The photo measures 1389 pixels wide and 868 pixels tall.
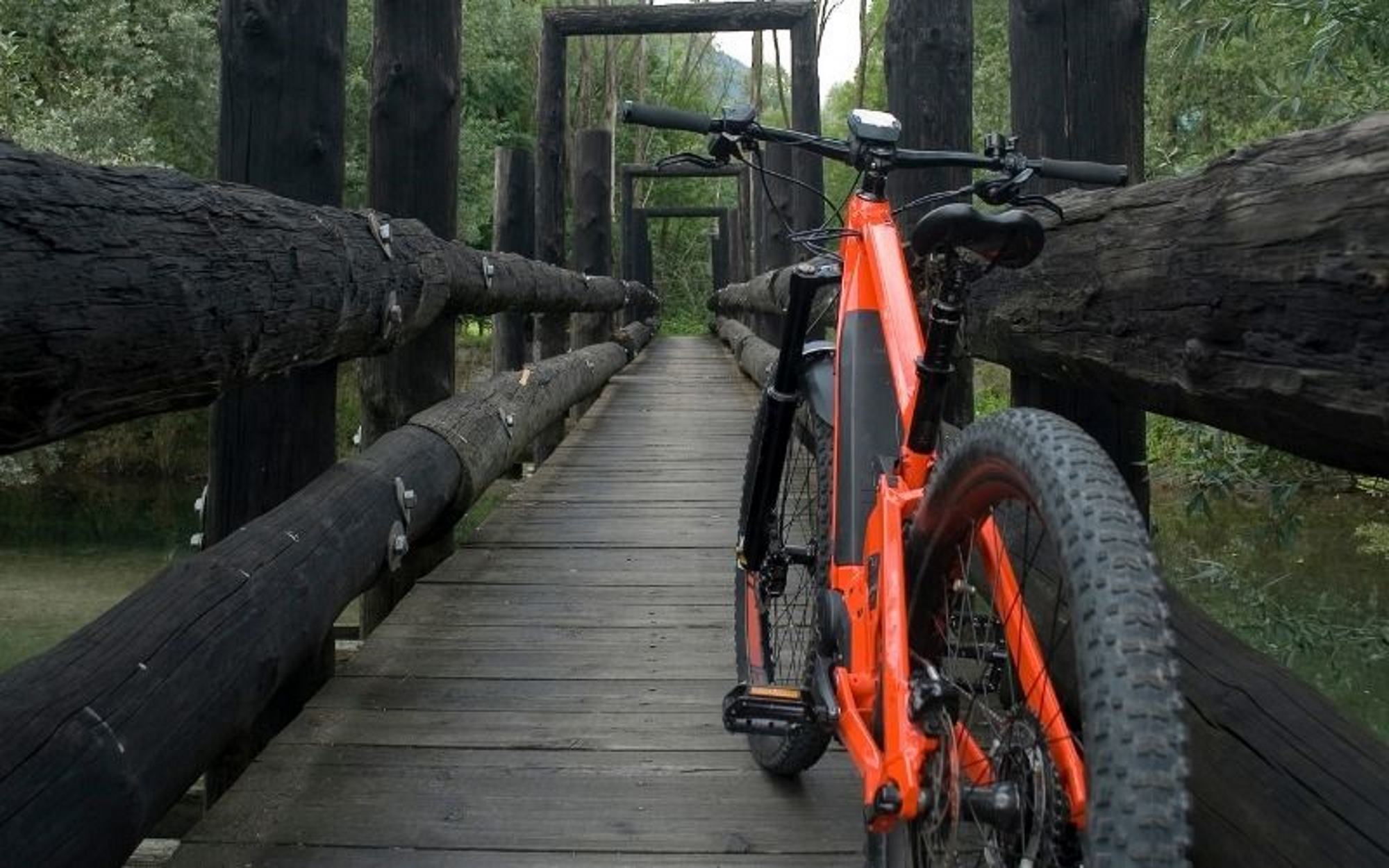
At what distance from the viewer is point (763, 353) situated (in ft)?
32.4

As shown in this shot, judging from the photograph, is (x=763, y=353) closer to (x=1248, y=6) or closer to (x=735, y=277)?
(x=1248, y=6)

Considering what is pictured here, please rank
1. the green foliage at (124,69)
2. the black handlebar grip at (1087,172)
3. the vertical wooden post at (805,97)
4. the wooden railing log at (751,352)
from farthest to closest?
the green foliage at (124,69) < the vertical wooden post at (805,97) < the wooden railing log at (751,352) < the black handlebar grip at (1087,172)

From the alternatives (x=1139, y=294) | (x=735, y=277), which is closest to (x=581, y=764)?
(x=1139, y=294)

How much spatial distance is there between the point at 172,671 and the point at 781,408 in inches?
48.3

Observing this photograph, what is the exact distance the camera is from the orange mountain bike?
3.73ft

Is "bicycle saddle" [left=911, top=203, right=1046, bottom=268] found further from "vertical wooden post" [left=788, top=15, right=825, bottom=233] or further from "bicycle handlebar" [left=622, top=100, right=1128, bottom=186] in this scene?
"vertical wooden post" [left=788, top=15, right=825, bottom=233]

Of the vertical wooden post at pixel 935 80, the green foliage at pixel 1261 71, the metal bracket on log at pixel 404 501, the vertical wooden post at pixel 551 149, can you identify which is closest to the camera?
the metal bracket on log at pixel 404 501

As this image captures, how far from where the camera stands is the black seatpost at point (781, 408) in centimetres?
255

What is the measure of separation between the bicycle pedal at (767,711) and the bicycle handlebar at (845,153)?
2.84 feet

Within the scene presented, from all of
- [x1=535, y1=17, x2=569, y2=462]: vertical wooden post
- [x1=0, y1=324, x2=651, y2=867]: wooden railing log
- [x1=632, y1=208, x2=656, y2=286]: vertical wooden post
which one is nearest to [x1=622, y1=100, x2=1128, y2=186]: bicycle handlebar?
[x1=0, y1=324, x2=651, y2=867]: wooden railing log

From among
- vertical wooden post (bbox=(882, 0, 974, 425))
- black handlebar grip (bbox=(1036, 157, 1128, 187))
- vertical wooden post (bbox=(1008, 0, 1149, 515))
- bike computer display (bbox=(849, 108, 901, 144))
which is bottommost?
black handlebar grip (bbox=(1036, 157, 1128, 187))

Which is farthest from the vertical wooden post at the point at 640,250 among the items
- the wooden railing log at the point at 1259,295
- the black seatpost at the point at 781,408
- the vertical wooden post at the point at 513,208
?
the wooden railing log at the point at 1259,295

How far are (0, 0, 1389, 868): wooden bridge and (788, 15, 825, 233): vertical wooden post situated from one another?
4.80 m

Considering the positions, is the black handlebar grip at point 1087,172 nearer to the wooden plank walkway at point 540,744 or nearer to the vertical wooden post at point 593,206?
the wooden plank walkway at point 540,744
